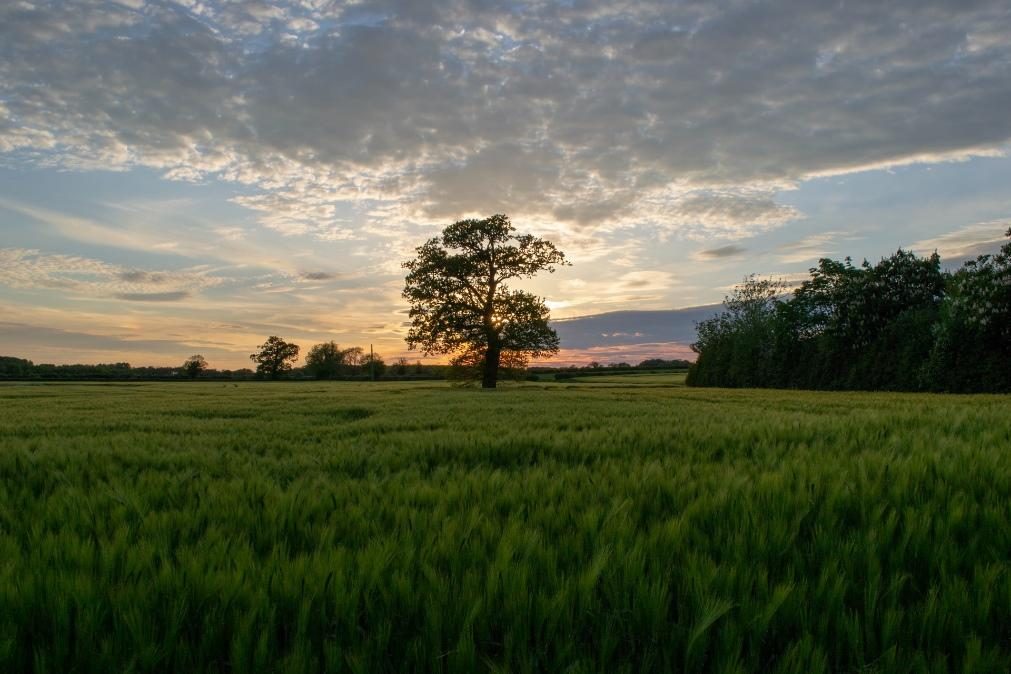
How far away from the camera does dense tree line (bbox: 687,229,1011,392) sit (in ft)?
104

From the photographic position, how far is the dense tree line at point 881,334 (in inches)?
1242

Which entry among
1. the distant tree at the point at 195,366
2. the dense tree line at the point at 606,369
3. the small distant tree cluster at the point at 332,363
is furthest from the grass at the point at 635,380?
the distant tree at the point at 195,366

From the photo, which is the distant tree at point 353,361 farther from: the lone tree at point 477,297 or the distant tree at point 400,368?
the lone tree at point 477,297

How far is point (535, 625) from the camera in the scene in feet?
5.36

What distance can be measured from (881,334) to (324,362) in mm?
112130

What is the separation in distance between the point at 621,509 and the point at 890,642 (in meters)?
1.28

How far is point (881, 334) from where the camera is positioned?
41219 mm

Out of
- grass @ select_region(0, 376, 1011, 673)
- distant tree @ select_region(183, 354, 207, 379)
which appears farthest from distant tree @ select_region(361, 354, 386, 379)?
grass @ select_region(0, 376, 1011, 673)

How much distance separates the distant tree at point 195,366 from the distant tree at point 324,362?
71.4 ft

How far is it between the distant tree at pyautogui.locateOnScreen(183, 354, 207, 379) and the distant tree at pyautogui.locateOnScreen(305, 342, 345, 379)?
21751 mm

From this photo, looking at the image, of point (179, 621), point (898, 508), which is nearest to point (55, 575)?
point (179, 621)

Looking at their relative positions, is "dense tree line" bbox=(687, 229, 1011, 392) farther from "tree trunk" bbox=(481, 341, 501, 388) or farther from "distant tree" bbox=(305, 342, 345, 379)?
"distant tree" bbox=(305, 342, 345, 379)

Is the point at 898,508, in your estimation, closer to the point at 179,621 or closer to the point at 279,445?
the point at 179,621

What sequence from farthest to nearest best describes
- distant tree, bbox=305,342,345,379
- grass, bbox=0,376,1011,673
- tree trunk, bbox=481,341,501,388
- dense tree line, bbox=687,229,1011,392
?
distant tree, bbox=305,342,345,379, tree trunk, bbox=481,341,501,388, dense tree line, bbox=687,229,1011,392, grass, bbox=0,376,1011,673
